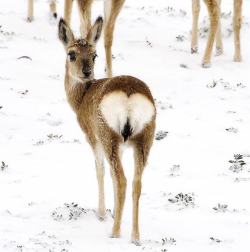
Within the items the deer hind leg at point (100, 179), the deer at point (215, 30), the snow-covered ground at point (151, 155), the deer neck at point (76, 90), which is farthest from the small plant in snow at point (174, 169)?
the deer at point (215, 30)

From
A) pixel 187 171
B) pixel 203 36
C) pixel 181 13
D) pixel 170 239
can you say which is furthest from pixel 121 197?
pixel 181 13

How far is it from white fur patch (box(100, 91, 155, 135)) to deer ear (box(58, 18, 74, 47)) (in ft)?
4.99

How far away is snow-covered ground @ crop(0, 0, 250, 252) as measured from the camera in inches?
271

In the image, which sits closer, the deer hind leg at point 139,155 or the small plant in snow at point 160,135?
the deer hind leg at point 139,155

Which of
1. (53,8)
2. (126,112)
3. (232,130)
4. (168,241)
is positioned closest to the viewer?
(126,112)

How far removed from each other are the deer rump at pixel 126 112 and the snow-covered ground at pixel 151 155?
3.96 feet

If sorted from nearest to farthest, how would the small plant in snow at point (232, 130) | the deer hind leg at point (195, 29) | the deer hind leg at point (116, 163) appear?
the deer hind leg at point (116, 163) < the small plant in snow at point (232, 130) < the deer hind leg at point (195, 29)

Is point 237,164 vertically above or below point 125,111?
below

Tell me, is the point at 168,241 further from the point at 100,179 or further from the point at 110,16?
the point at 110,16

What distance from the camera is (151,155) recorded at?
9.54 metres

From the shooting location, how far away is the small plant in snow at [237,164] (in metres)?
8.90

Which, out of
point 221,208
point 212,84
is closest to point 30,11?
point 212,84

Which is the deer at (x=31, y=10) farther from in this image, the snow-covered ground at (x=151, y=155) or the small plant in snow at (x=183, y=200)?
the small plant in snow at (x=183, y=200)

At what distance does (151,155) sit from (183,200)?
6.10 ft
